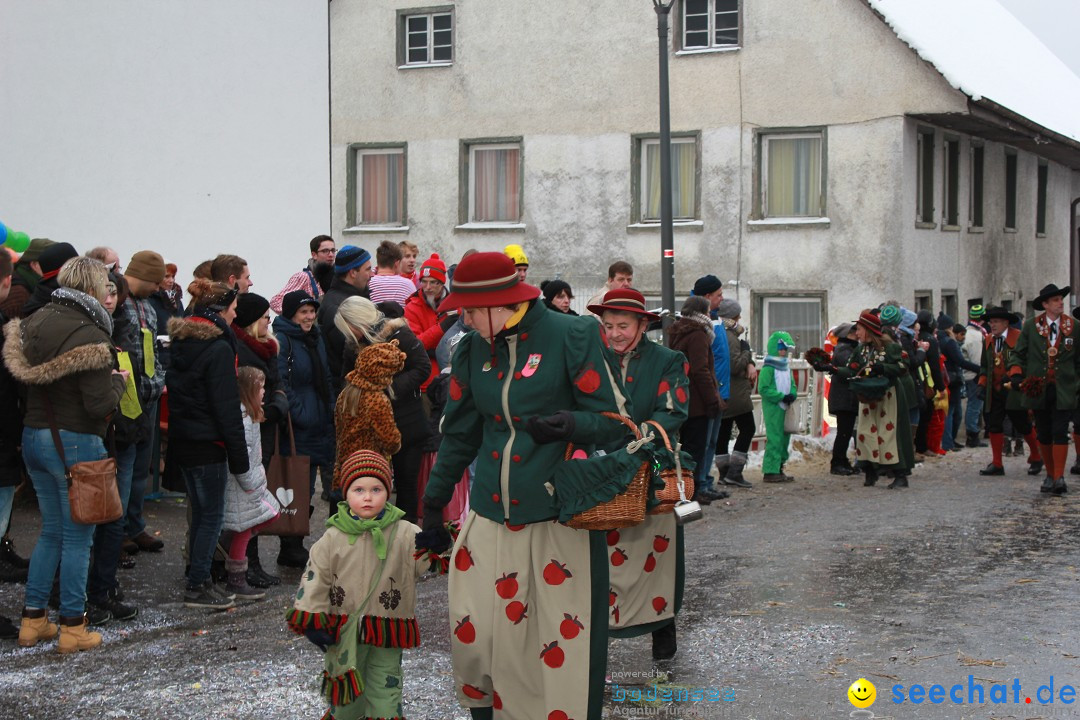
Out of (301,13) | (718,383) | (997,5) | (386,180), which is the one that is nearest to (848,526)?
(718,383)

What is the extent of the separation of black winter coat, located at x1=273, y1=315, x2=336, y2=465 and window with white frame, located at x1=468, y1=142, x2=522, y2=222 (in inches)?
664

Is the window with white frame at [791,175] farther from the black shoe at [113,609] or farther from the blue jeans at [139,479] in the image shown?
the black shoe at [113,609]

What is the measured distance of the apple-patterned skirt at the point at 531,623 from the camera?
5410mm

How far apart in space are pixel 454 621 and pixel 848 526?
6.78 metres

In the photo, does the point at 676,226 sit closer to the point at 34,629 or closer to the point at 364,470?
the point at 34,629

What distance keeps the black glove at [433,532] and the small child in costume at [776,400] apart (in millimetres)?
9153

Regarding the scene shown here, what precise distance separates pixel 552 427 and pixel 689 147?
2028cm

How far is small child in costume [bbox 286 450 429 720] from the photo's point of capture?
5.68 metres

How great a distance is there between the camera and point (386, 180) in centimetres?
2738

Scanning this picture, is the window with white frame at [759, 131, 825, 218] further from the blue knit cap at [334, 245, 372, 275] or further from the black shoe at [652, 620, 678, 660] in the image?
the black shoe at [652, 620, 678, 660]

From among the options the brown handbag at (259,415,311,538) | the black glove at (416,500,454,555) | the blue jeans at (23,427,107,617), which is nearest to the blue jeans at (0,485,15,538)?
the blue jeans at (23,427,107,617)

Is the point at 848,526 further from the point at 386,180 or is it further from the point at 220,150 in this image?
the point at 386,180

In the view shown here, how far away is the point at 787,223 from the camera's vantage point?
79.3 ft

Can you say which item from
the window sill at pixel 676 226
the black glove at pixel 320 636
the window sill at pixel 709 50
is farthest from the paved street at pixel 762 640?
the window sill at pixel 709 50
